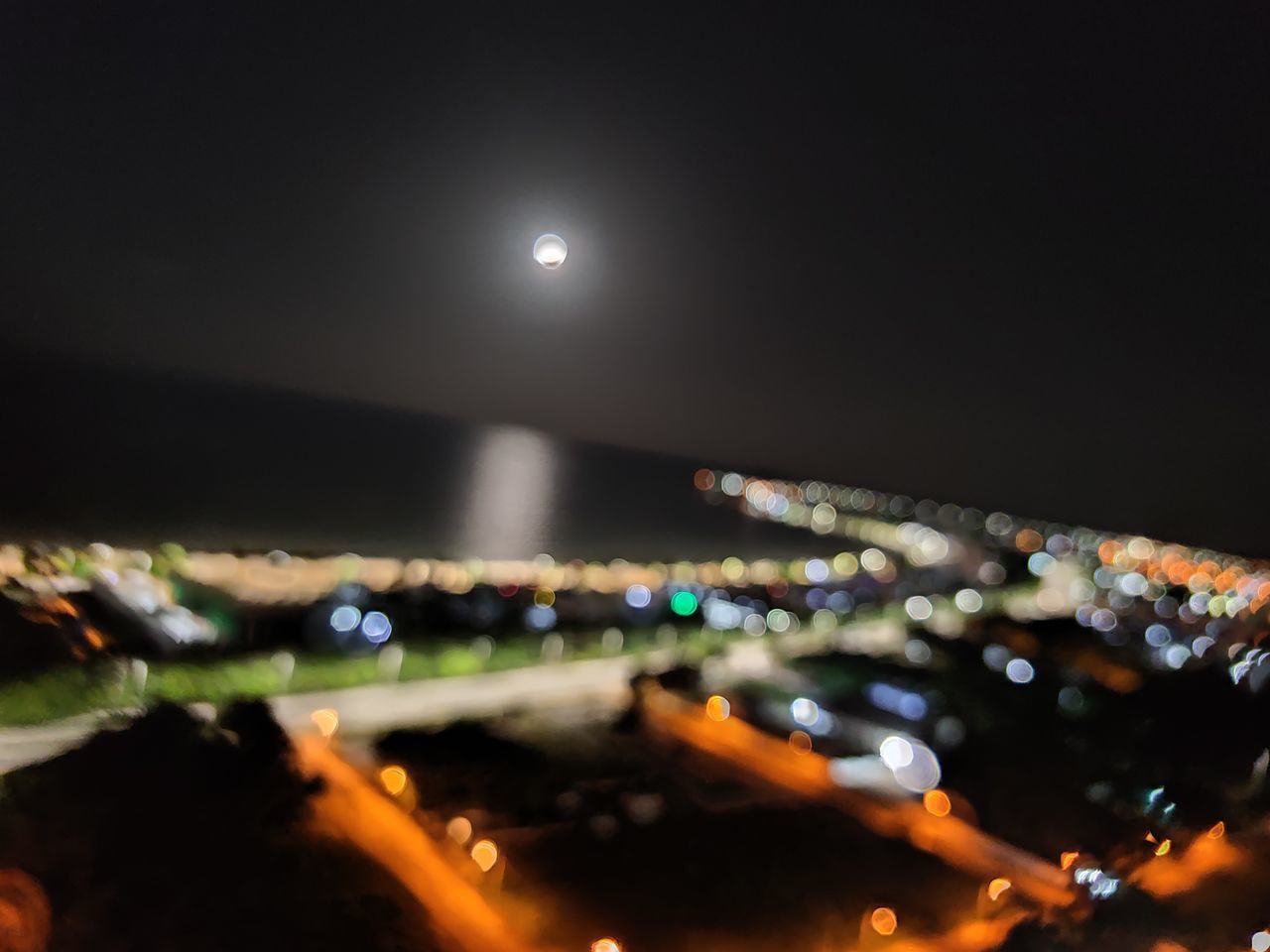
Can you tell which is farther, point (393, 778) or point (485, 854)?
point (393, 778)

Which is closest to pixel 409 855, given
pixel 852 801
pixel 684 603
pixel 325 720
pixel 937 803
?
pixel 325 720

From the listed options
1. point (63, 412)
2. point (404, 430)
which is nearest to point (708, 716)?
point (63, 412)

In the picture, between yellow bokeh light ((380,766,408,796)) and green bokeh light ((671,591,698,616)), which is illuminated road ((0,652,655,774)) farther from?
green bokeh light ((671,591,698,616))

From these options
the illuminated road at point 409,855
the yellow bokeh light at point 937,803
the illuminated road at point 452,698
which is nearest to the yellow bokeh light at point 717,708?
the illuminated road at point 452,698

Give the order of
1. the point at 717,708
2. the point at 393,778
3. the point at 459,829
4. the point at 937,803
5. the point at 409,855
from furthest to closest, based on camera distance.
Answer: the point at 717,708 → the point at 937,803 → the point at 393,778 → the point at 459,829 → the point at 409,855

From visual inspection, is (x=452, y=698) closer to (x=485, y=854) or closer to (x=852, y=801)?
(x=485, y=854)

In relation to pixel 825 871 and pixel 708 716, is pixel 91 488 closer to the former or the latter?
pixel 708 716

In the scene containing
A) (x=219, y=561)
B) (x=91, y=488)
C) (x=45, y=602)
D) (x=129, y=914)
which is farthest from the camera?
(x=219, y=561)
